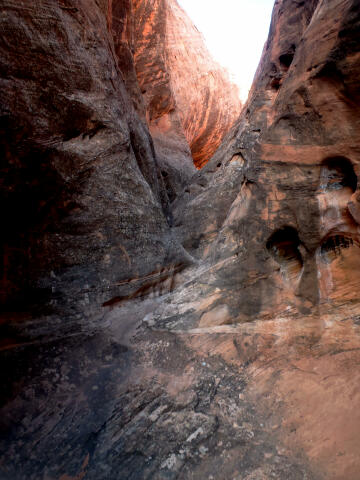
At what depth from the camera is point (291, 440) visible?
2.43 meters

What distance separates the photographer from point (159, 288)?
4.33m

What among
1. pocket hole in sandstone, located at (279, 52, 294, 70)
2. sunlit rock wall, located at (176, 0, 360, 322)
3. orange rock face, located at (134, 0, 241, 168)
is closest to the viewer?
sunlit rock wall, located at (176, 0, 360, 322)

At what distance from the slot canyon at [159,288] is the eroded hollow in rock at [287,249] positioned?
18 millimetres

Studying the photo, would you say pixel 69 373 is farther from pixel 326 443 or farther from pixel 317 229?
pixel 317 229

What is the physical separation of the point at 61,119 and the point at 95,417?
351 centimetres

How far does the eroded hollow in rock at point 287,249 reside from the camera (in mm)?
3559

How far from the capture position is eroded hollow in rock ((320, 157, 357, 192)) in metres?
3.23

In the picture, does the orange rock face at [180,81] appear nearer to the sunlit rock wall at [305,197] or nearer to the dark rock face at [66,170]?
the dark rock face at [66,170]

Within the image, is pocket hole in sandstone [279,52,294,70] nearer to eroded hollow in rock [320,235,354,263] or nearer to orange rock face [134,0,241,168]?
eroded hollow in rock [320,235,354,263]

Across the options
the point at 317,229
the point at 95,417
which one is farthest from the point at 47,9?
the point at 95,417

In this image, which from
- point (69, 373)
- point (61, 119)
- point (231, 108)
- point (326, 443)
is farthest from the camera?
point (231, 108)

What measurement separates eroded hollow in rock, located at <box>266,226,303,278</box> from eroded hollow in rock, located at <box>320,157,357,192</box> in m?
0.69

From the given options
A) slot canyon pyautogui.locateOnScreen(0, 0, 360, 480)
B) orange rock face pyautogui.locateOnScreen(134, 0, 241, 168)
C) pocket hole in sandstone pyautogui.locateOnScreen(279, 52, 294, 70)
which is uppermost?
orange rock face pyautogui.locateOnScreen(134, 0, 241, 168)

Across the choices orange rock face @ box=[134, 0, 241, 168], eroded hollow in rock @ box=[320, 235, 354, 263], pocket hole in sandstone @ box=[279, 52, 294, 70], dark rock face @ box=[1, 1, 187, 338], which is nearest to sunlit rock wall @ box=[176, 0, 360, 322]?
eroded hollow in rock @ box=[320, 235, 354, 263]
